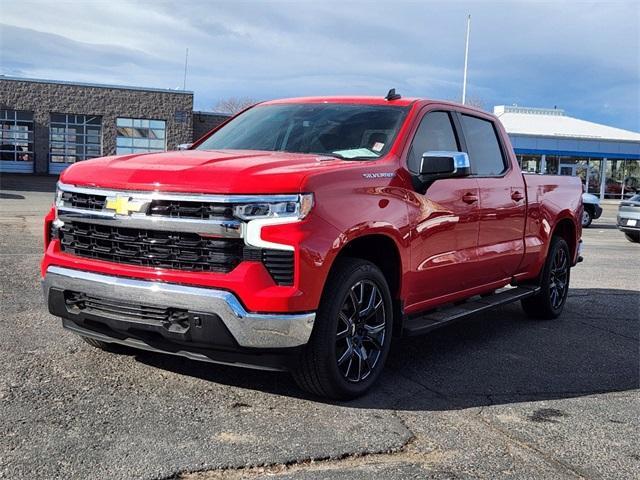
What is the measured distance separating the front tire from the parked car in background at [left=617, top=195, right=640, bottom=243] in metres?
14.8

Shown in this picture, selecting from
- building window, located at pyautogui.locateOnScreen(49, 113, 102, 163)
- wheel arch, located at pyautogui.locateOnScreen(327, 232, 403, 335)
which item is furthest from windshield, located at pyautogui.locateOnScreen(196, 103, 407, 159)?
building window, located at pyautogui.locateOnScreen(49, 113, 102, 163)

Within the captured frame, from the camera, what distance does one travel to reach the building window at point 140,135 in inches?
1326

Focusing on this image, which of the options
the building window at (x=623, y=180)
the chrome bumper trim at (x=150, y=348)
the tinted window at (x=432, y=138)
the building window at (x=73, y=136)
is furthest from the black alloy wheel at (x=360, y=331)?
the building window at (x=623, y=180)

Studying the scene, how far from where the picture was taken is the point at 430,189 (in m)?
4.88

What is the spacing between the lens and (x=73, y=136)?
109ft

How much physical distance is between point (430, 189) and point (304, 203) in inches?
55.4

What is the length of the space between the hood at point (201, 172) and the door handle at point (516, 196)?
2.27 meters

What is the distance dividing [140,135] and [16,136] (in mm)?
5725

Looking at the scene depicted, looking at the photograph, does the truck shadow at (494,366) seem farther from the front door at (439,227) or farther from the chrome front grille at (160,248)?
the chrome front grille at (160,248)

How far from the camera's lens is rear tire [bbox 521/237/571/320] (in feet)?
23.1

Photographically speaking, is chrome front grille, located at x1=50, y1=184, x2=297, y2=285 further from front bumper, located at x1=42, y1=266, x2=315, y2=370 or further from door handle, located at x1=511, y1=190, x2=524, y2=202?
door handle, located at x1=511, y1=190, x2=524, y2=202

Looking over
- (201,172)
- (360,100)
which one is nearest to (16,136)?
(360,100)

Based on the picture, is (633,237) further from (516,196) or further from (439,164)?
(439,164)

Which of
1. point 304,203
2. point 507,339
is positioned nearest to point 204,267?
point 304,203
